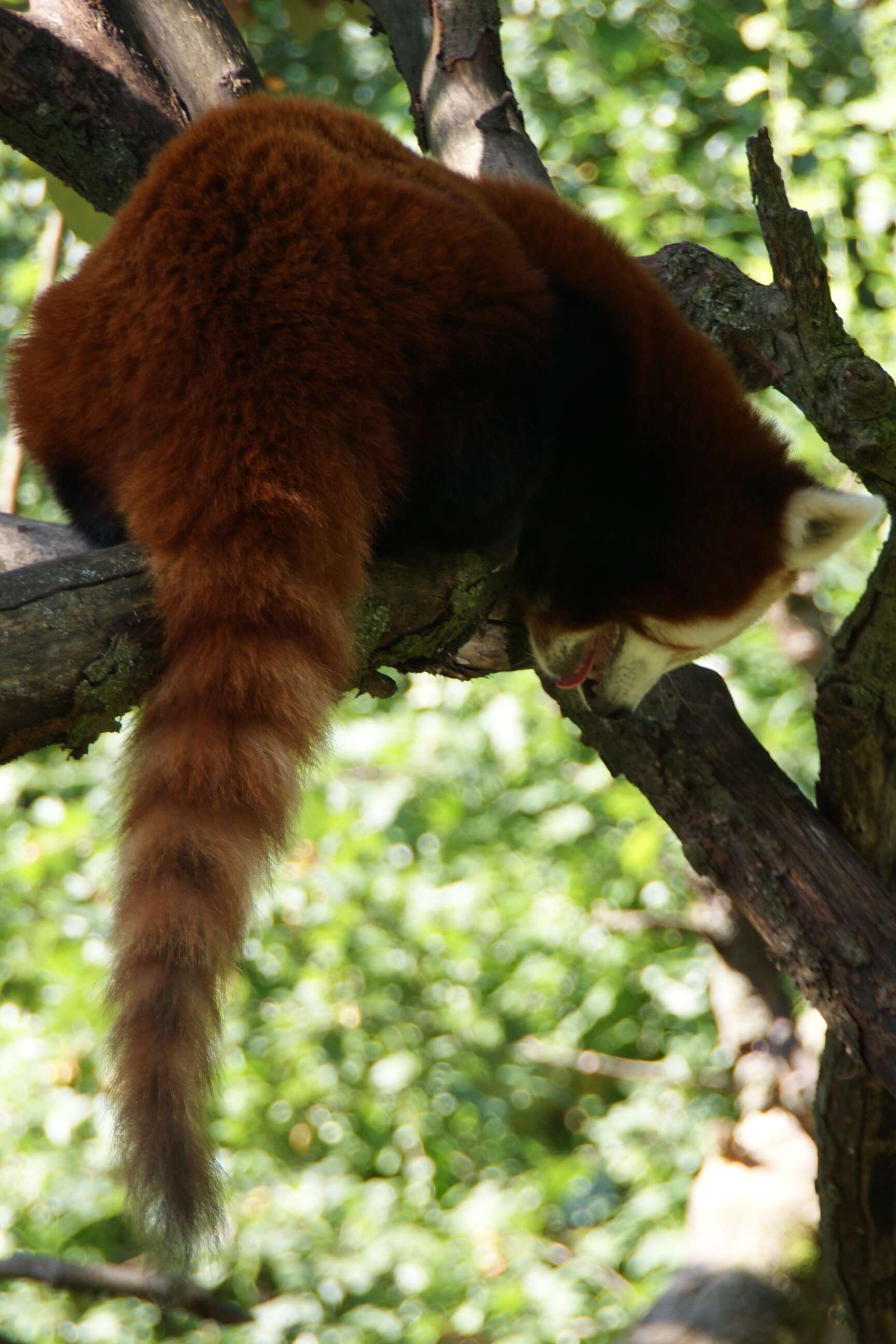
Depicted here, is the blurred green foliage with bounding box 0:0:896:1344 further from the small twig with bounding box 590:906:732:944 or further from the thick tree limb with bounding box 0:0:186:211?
the thick tree limb with bounding box 0:0:186:211

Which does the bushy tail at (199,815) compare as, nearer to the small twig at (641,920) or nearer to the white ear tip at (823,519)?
the white ear tip at (823,519)

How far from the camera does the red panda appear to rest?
1.49 meters

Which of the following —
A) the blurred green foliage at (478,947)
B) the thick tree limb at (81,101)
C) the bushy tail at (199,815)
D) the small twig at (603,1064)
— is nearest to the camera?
the bushy tail at (199,815)

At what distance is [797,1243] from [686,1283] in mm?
325

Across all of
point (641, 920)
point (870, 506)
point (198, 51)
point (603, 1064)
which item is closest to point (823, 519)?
point (870, 506)

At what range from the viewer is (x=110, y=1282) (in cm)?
229

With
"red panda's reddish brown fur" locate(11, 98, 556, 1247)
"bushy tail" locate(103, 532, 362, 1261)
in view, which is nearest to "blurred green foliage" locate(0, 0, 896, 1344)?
"red panda's reddish brown fur" locate(11, 98, 556, 1247)

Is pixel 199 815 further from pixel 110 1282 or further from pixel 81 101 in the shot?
pixel 81 101

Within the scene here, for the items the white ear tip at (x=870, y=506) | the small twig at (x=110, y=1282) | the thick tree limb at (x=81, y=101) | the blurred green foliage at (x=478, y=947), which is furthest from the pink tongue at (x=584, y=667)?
the blurred green foliage at (x=478, y=947)

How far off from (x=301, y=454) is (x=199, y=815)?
0.58m

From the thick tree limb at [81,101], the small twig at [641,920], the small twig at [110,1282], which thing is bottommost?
the small twig at [641,920]

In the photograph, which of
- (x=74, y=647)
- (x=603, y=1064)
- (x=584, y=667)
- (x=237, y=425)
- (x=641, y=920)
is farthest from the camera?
(x=603, y=1064)

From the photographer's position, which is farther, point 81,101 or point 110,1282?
point 81,101

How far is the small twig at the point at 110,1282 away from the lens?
212 centimetres
